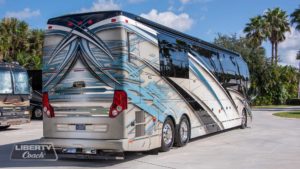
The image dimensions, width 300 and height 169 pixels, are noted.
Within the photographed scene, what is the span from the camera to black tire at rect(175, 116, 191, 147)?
12.3m

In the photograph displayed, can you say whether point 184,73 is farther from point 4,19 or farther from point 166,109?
point 4,19

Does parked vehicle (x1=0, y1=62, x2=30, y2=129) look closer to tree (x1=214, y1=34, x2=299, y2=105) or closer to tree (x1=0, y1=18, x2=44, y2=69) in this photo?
tree (x1=0, y1=18, x2=44, y2=69)

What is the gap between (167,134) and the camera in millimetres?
11641

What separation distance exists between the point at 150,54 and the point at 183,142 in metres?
3.20

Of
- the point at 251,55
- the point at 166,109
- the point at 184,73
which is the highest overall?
the point at 251,55

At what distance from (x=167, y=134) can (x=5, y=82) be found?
9133 mm

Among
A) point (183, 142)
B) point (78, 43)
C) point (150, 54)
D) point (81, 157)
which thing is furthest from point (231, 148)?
point (78, 43)

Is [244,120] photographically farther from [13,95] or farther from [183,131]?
[13,95]

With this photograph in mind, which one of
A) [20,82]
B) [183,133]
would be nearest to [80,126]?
[183,133]

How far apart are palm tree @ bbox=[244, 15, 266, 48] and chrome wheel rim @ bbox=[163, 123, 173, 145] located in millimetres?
47204

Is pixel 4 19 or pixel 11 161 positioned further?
pixel 4 19

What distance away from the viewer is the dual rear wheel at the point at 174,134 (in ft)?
37.6

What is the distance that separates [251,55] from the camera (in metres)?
53.4

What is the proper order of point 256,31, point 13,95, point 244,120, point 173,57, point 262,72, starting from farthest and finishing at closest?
point 256,31 → point 262,72 → point 244,120 → point 13,95 → point 173,57
